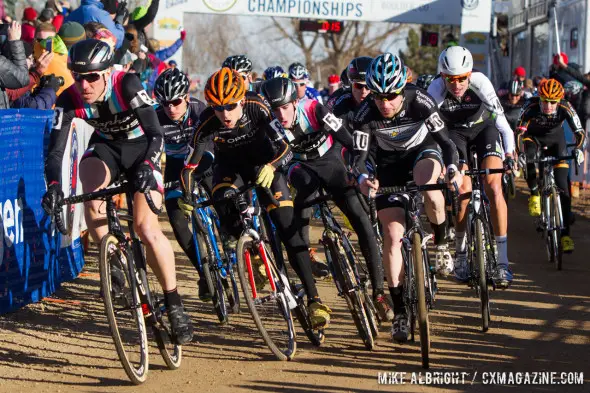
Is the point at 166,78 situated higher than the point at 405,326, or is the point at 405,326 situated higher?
the point at 166,78

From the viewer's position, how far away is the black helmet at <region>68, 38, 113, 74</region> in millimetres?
6820

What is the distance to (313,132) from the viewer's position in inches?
347

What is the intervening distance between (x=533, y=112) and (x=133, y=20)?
7.06m

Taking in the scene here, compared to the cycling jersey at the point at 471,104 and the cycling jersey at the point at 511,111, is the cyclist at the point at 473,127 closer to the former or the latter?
the cycling jersey at the point at 471,104

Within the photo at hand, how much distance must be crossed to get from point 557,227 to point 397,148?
459 centimetres

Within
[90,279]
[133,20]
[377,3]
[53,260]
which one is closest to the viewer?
[53,260]

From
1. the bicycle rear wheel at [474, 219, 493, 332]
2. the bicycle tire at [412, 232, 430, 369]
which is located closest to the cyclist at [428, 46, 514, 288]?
the bicycle rear wheel at [474, 219, 493, 332]

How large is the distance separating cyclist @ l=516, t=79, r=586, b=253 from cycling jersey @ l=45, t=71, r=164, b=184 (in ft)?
22.0

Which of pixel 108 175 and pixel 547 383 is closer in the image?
pixel 547 383

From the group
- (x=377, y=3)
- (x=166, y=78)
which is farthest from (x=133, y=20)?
(x=377, y=3)

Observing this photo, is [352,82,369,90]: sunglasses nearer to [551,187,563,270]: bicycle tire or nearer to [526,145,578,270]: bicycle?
[526,145,578,270]: bicycle

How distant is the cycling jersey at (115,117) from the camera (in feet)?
22.4

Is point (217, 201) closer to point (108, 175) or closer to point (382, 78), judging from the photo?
point (108, 175)

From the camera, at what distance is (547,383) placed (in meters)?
6.74
